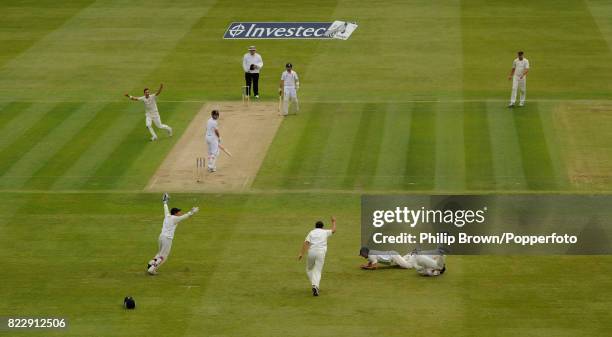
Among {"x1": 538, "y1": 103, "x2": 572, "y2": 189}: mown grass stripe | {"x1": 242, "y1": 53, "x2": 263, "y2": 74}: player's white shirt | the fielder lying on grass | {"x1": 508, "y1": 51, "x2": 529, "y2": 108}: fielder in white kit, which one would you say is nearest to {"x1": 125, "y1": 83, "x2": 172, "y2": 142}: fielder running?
{"x1": 242, "y1": 53, "x2": 263, "y2": 74}: player's white shirt

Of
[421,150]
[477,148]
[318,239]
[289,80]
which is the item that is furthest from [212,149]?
[318,239]

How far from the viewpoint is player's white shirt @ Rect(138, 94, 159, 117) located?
45.4 m

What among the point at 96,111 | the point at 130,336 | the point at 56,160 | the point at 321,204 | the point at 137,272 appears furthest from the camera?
the point at 96,111

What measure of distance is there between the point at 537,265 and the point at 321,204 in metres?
8.06

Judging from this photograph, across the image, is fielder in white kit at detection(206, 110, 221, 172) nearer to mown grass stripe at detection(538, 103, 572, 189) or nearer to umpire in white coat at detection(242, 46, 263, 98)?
umpire in white coat at detection(242, 46, 263, 98)

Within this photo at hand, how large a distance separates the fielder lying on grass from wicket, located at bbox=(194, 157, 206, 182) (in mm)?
9571

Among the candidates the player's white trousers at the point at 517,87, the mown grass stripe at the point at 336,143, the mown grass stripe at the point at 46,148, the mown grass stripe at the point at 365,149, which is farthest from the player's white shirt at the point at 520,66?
the mown grass stripe at the point at 46,148

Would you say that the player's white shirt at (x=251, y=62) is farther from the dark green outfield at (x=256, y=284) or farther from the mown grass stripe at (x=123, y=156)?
the dark green outfield at (x=256, y=284)

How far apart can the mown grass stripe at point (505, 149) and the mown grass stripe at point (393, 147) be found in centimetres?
295

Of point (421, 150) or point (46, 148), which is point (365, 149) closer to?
point (421, 150)

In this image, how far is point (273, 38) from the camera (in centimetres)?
5972

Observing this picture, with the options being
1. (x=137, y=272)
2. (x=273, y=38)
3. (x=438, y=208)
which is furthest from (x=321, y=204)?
(x=273, y=38)

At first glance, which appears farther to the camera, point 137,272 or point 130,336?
point 137,272

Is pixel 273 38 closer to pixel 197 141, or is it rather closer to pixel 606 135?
pixel 197 141
